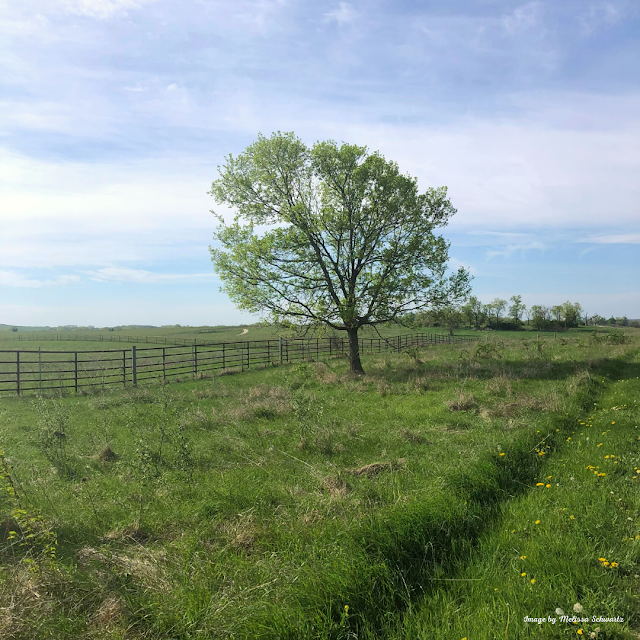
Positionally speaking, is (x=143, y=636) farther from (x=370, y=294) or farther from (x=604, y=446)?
(x=370, y=294)

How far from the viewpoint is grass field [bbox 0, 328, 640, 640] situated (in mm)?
3152

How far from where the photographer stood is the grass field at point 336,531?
10.3 feet

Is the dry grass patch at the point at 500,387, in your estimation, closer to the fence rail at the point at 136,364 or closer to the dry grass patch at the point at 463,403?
the dry grass patch at the point at 463,403

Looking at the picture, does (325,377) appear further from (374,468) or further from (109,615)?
(109,615)

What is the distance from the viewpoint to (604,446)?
6.53 meters

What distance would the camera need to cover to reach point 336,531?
13.9ft

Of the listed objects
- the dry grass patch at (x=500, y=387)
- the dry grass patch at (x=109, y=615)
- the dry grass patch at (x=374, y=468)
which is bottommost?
the dry grass patch at (x=109, y=615)

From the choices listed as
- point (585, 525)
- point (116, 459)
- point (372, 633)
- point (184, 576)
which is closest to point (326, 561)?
point (372, 633)

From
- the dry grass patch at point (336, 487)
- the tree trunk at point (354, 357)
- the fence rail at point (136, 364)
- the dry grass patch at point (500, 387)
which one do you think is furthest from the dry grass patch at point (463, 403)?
the fence rail at point (136, 364)

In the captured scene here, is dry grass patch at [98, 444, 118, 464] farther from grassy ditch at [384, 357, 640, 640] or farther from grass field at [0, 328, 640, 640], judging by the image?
grassy ditch at [384, 357, 640, 640]

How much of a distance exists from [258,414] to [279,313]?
9356 mm

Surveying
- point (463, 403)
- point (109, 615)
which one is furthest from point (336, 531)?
point (463, 403)

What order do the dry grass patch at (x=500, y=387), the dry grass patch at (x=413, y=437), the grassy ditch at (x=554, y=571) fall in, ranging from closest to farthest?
the grassy ditch at (x=554, y=571)
the dry grass patch at (x=413, y=437)
the dry grass patch at (x=500, y=387)

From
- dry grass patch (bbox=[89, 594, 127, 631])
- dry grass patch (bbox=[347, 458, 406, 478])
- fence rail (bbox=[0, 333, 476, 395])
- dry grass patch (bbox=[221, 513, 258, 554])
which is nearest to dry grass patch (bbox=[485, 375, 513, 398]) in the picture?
dry grass patch (bbox=[347, 458, 406, 478])
